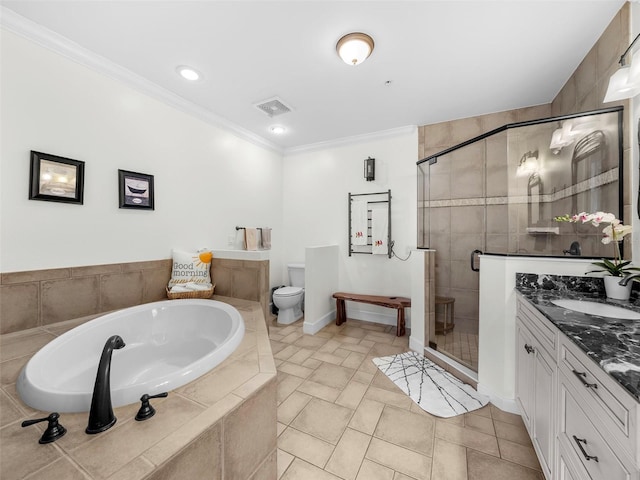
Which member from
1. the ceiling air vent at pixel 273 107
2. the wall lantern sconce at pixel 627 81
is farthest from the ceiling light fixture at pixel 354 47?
the wall lantern sconce at pixel 627 81

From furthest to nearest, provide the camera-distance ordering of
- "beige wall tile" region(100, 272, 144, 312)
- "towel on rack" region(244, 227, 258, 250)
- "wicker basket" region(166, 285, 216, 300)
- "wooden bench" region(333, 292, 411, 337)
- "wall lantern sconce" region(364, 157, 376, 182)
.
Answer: "wall lantern sconce" region(364, 157, 376, 182) → "towel on rack" region(244, 227, 258, 250) → "wooden bench" region(333, 292, 411, 337) → "wicker basket" region(166, 285, 216, 300) → "beige wall tile" region(100, 272, 144, 312)

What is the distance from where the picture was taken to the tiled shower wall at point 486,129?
156 cm

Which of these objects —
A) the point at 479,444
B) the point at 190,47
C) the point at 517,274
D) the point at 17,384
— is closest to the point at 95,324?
the point at 17,384

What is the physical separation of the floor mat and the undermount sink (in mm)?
887

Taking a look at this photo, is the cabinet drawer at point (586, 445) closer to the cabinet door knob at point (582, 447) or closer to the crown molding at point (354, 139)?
the cabinet door knob at point (582, 447)

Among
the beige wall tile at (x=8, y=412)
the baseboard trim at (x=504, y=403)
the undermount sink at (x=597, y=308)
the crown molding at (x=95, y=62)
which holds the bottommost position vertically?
the baseboard trim at (x=504, y=403)

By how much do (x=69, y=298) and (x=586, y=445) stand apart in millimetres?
2864

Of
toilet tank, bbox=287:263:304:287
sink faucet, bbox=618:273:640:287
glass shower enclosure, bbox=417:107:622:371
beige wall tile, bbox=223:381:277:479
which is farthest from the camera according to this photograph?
toilet tank, bbox=287:263:304:287

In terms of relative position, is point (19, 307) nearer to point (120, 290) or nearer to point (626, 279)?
point (120, 290)

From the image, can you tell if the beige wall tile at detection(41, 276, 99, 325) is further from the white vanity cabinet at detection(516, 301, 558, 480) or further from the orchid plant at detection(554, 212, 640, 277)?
the orchid plant at detection(554, 212, 640, 277)

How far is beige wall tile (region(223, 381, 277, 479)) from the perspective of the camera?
889 millimetres

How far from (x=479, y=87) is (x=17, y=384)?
3595 millimetres

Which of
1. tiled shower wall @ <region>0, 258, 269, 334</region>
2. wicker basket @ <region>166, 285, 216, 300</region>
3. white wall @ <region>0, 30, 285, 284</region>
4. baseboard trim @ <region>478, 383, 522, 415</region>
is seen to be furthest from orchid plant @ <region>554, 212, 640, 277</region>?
white wall @ <region>0, 30, 285, 284</region>

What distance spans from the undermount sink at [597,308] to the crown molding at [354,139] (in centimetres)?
243
